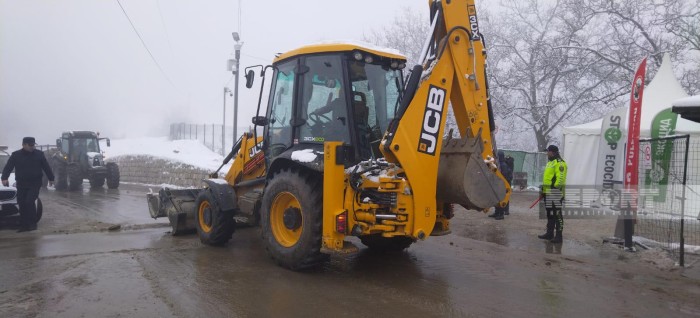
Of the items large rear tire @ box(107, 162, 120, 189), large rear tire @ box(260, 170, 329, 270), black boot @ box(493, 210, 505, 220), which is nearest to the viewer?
large rear tire @ box(260, 170, 329, 270)

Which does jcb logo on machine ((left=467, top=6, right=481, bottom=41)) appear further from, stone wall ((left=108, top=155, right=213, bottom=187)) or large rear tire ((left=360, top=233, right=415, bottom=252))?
stone wall ((left=108, top=155, right=213, bottom=187))

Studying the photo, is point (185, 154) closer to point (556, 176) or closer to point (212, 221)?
point (212, 221)

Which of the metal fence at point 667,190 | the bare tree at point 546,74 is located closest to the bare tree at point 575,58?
the bare tree at point 546,74

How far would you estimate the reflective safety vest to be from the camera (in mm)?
8867

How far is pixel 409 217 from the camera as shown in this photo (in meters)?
5.27

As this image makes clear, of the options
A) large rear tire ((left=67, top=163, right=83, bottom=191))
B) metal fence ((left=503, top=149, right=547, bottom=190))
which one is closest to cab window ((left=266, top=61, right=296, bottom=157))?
large rear tire ((left=67, top=163, right=83, bottom=191))

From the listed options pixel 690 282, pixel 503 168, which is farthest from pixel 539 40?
pixel 690 282

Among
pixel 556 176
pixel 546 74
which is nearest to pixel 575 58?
pixel 546 74

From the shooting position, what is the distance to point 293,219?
600cm

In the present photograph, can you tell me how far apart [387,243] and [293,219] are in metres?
1.78

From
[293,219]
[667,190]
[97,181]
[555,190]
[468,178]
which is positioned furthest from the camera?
[97,181]

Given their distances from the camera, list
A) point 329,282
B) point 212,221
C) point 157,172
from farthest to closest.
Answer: point 157,172, point 212,221, point 329,282

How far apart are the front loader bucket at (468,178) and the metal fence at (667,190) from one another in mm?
3593

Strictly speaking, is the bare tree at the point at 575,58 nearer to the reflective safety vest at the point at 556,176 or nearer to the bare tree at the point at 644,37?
the bare tree at the point at 644,37
